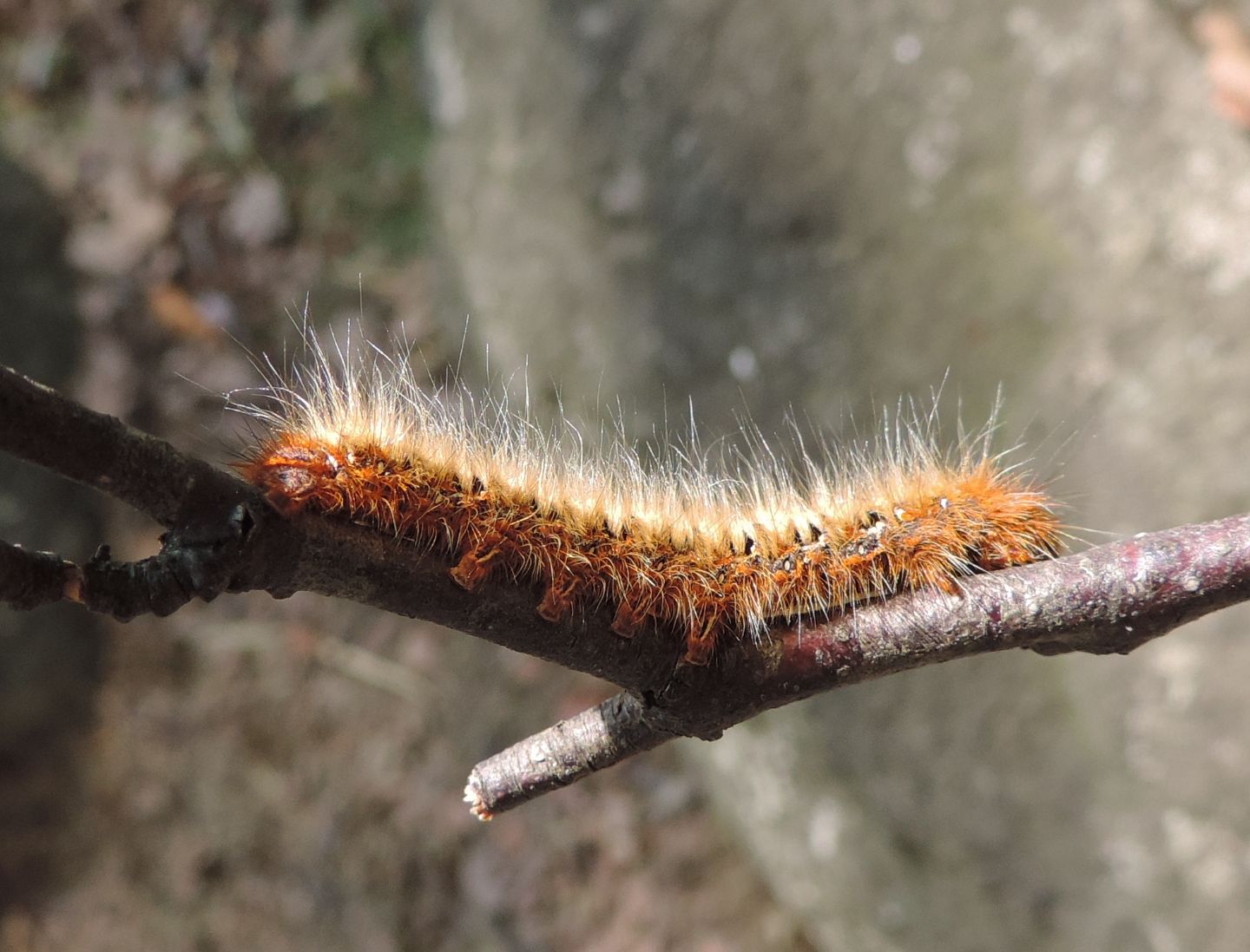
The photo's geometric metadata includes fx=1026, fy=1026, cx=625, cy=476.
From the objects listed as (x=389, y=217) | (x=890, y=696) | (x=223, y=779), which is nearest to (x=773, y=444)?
(x=890, y=696)

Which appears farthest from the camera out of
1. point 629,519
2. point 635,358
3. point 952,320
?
point 635,358

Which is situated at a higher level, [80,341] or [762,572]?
[80,341]

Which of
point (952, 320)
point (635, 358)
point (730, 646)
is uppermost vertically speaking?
point (635, 358)

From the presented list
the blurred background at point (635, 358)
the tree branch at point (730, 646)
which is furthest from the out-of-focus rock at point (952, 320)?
the tree branch at point (730, 646)

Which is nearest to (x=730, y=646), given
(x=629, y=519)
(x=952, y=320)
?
(x=629, y=519)

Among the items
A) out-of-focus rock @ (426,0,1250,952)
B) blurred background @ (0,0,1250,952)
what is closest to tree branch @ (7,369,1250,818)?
out-of-focus rock @ (426,0,1250,952)

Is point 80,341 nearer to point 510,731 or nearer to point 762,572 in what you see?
point 510,731

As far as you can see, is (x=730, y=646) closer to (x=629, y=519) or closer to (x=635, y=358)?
(x=629, y=519)
